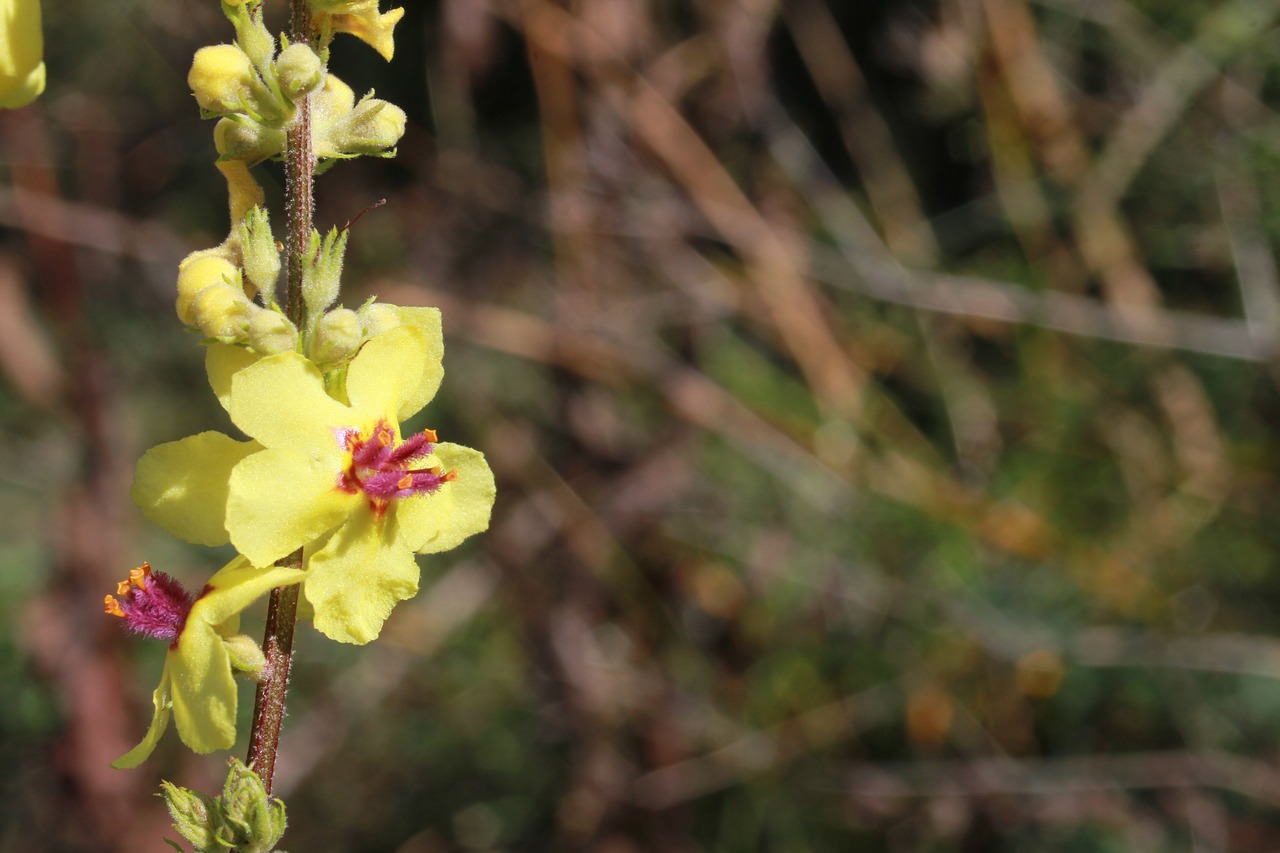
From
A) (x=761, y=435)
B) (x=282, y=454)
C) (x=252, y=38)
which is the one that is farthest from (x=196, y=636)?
(x=761, y=435)

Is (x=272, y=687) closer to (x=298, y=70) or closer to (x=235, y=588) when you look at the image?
(x=235, y=588)

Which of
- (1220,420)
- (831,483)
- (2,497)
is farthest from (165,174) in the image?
(1220,420)

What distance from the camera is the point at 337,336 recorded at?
869mm

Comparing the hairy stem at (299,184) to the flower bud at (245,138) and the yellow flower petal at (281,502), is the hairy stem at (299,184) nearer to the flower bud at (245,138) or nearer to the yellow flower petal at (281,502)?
the flower bud at (245,138)

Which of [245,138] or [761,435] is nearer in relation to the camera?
[245,138]

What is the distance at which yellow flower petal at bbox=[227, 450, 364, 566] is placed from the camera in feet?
2.76

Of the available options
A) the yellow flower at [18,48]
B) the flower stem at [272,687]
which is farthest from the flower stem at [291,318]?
the yellow flower at [18,48]

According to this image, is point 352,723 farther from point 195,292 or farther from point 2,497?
point 195,292

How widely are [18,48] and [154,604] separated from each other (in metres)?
0.46

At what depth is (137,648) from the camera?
9.73 ft

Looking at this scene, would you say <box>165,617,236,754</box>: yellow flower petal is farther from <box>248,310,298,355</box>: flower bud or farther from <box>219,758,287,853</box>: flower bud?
<box>248,310,298,355</box>: flower bud

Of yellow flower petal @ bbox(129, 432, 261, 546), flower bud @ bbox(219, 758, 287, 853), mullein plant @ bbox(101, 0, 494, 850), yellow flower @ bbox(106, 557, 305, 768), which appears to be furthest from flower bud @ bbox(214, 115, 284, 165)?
flower bud @ bbox(219, 758, 287, 853)

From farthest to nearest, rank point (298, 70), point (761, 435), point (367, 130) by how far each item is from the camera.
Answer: point (761, 435) → point (367, 130) → point (298, 70)

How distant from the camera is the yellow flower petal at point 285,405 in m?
0.86
